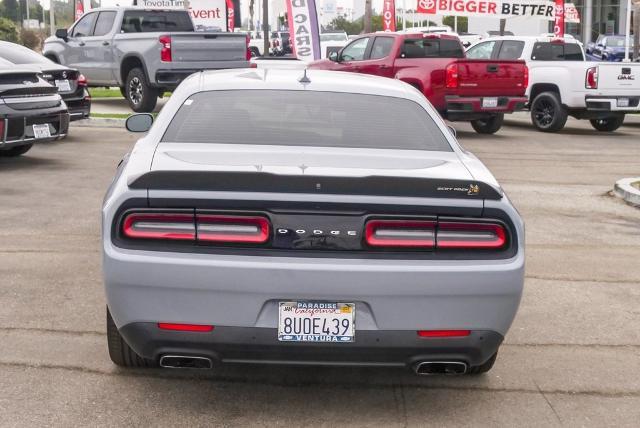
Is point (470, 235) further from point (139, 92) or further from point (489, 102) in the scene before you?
point (139, 92)

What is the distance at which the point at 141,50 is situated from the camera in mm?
20062

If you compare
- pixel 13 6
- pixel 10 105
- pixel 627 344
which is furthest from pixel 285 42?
pixel 13 6

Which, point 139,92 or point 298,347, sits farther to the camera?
point 139,92

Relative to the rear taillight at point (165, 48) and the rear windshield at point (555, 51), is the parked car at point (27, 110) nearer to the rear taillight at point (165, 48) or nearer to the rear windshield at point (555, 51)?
the rear taillight at point (165, 48)

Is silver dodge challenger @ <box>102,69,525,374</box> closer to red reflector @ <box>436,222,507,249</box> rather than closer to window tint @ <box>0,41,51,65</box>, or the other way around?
red reflector @ <box>436,222,507,249</box>

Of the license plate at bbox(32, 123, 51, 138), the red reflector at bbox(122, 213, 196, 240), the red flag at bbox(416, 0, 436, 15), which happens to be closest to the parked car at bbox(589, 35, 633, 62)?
the red flag at bbox(416, 0, 436, 15)

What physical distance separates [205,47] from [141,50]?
4.33ft

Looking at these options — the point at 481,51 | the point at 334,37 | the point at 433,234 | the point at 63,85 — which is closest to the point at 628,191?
the point at 433,234

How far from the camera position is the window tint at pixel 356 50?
1977 centimetres

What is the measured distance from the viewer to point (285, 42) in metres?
52.3

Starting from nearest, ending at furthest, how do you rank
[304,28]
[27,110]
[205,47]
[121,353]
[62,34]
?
[121,353]
[27,110]
[205,47]
[62,34]
[304,28]

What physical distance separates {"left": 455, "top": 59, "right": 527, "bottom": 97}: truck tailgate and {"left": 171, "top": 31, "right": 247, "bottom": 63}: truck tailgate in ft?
16.2

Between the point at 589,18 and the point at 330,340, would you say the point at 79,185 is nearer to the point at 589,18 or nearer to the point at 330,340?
the point at 330,340

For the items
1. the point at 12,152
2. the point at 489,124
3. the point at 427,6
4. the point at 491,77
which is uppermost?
the point at 427,6
